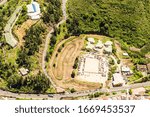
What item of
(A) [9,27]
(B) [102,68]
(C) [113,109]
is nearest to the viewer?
(C) [113,109]

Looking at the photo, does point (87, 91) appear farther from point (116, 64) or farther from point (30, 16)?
point (30, 16)

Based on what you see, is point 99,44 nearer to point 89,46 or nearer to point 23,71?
point 89,46

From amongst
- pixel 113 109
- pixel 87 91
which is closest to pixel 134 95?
pixel 87 91

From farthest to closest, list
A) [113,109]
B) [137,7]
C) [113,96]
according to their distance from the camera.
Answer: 1. [137,7]
2. [113,96]
3. [113,109]

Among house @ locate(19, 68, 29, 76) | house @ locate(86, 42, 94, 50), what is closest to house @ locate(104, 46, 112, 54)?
house @ locate(86, 42, 94, 50)

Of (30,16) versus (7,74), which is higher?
(30,16)

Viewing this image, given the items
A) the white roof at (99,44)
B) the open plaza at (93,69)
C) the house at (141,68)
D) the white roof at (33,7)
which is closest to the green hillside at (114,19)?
the white roof at (99,44)

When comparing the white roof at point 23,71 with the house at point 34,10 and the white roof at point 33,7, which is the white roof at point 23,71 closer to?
the house at point 34,10
